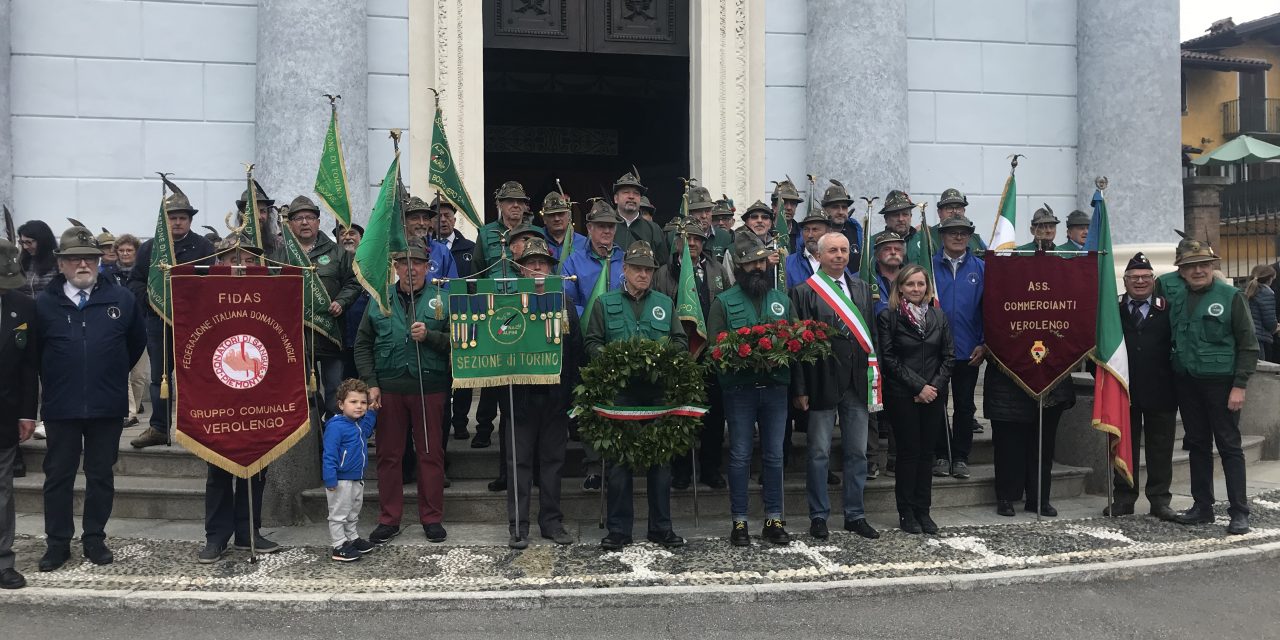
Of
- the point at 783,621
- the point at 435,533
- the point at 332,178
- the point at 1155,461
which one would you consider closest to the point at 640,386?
the point at 435,533

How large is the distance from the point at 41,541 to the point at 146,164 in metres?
5.39

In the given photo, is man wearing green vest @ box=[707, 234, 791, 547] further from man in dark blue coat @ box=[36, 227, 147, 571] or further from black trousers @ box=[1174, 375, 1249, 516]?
man in dark blue coat @ box=[36, 227, 147, 571]

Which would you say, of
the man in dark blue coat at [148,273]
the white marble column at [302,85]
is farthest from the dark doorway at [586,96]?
the man in dark blue coat at [148,273]

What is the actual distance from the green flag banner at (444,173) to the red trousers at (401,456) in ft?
7.19

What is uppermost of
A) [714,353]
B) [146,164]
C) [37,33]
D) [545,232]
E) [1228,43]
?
[1228,43]

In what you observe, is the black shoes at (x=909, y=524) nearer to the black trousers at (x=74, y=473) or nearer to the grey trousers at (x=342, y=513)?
the grey trousers at (x=342, y=513)

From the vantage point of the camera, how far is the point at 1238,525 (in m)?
7.59

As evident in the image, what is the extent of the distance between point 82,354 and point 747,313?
4481mm

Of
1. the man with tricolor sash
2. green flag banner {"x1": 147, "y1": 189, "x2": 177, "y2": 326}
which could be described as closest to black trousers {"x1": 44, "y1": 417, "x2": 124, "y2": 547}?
green flag banner {"x1": 147, "y1": 189, "x2": 177, "y2": 326}

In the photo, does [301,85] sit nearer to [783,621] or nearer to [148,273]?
[148,273]

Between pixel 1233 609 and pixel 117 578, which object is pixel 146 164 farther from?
pixel 1233 609

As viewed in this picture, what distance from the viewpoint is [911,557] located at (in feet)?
22.6

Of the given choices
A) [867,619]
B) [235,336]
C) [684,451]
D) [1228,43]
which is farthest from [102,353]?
[1228,43]

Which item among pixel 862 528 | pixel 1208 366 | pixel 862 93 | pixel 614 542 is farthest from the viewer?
pixel 862 93
